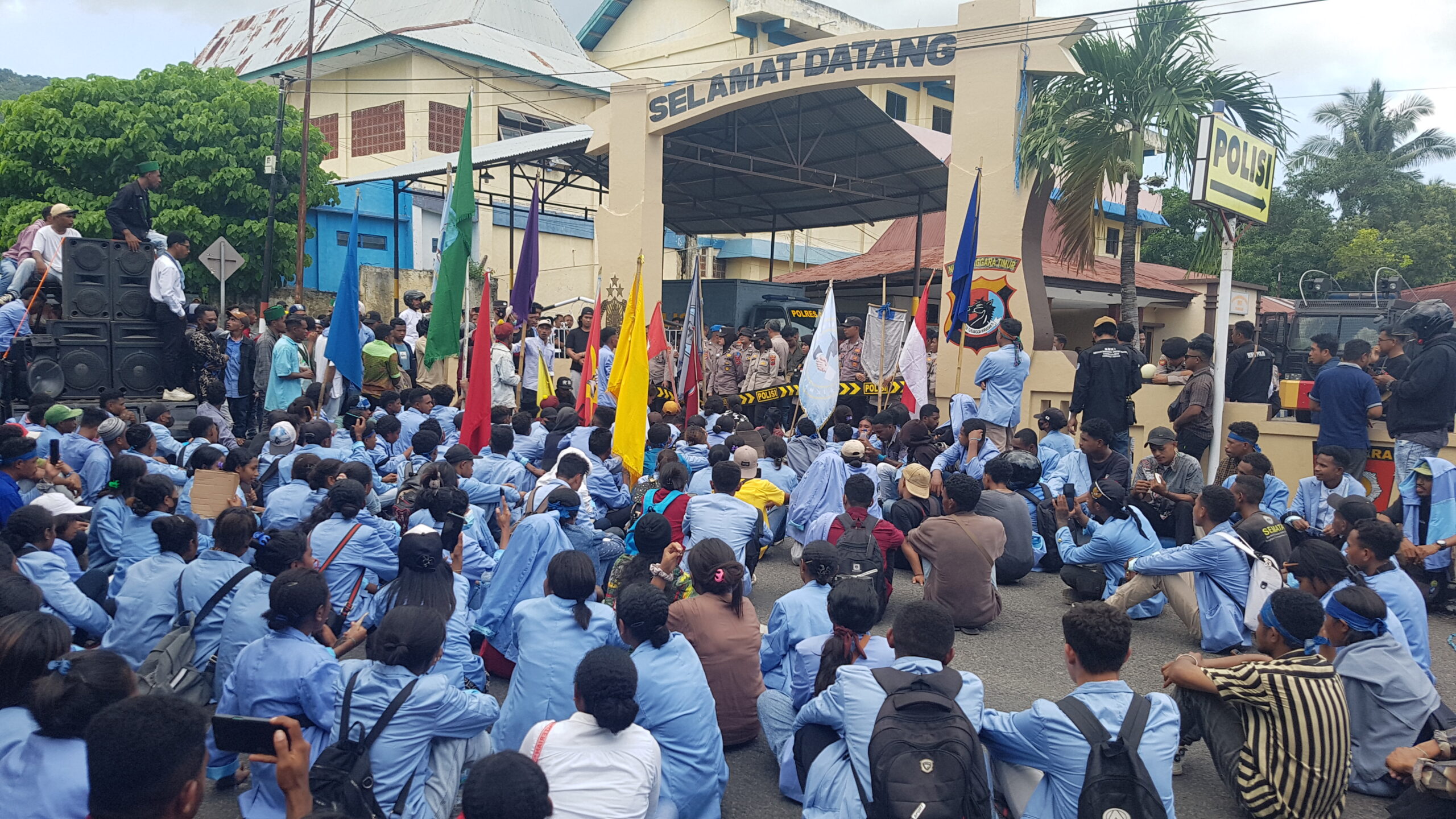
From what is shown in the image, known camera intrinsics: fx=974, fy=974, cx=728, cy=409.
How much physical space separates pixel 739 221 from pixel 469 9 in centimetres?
1513

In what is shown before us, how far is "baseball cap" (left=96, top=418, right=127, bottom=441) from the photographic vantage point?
7.80m

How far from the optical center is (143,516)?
5.93 meters

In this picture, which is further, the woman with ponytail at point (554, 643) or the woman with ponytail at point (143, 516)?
the woman with ponytail at point (143, 516)

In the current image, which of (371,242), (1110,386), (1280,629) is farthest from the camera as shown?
(371,242)

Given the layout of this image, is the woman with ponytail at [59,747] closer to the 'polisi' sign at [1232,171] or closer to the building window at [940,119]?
the 'polisi' sign at [1232,171]

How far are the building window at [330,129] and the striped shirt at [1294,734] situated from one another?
32733 millimetres

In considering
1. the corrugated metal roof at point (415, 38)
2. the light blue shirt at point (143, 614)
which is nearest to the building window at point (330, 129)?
the corrugated metal roof at point (415, 38)

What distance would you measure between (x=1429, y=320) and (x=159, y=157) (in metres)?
24.5

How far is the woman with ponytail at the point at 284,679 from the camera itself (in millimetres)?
4023

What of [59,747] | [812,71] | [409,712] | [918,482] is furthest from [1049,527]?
[812,71]

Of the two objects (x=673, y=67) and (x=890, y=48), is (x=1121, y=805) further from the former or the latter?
(x=673, y=67)

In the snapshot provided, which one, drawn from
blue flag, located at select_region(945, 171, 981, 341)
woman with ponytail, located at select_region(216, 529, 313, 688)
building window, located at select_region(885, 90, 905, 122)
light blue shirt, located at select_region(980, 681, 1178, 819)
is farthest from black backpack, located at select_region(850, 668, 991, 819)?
building window, located at select_region(885, 90, 905, 122)

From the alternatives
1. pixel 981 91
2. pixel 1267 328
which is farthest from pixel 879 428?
pixel 1267 328

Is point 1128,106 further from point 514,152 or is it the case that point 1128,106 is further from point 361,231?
point 361,231
